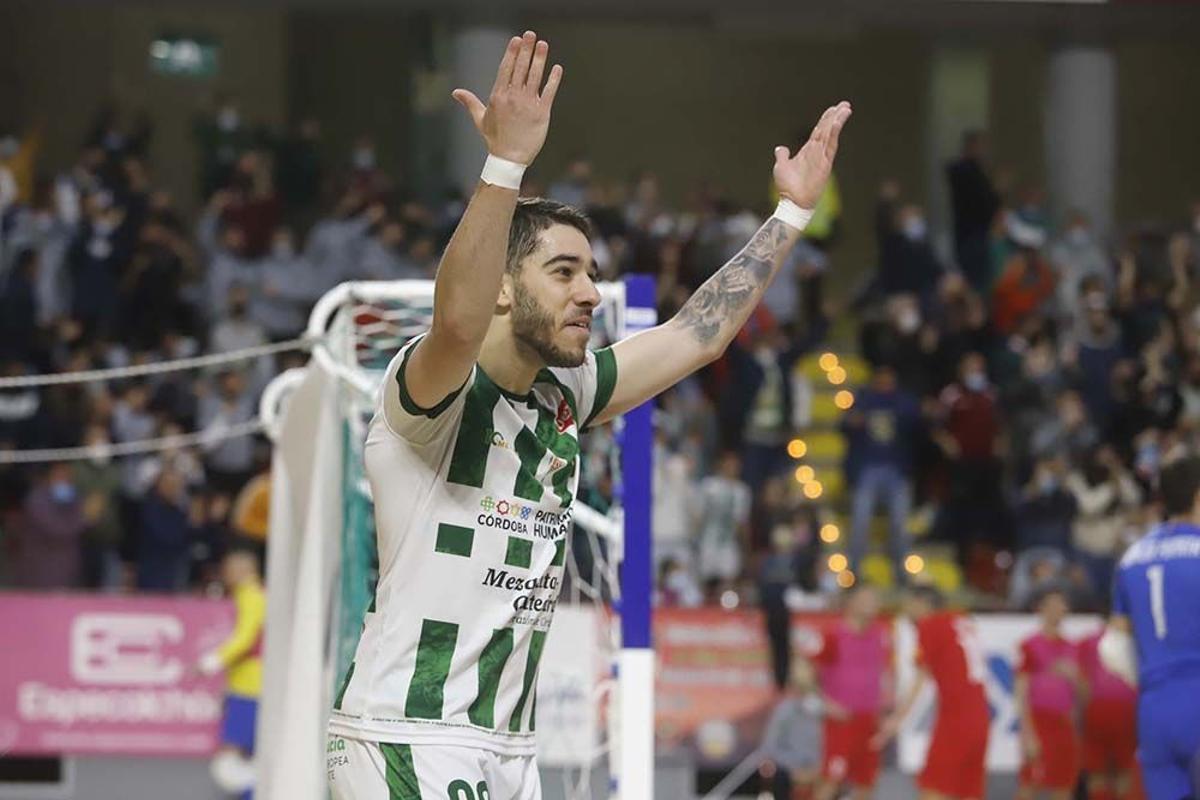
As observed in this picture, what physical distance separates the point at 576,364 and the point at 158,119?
73.1 feet

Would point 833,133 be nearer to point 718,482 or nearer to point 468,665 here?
point 468,665

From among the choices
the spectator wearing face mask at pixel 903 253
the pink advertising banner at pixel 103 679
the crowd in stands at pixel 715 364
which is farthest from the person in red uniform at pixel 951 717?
the spectator wearing face mask at pixel 903 253

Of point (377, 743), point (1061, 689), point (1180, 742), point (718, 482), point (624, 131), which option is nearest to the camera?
point (377, 743)

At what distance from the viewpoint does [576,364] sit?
4270 mm

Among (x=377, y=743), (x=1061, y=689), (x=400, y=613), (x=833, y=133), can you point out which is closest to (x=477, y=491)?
(x=400, y=613)

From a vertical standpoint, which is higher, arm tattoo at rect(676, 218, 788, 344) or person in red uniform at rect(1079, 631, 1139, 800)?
arm tattoo at rect(676, 218, 788, 344)

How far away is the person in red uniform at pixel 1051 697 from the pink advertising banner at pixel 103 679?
6.30 metres

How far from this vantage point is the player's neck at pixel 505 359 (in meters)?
4.31

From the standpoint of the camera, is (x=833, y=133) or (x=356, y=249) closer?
(x=833, y=133)

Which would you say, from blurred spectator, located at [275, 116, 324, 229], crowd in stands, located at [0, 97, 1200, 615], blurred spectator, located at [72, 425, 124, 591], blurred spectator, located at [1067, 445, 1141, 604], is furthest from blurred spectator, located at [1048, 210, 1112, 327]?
blurred spectator, located at [72, 425, 124, 591]

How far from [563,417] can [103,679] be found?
485 inches

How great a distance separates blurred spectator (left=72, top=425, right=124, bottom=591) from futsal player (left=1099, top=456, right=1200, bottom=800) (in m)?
11.0

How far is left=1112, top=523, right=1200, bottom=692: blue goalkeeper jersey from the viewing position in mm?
8258

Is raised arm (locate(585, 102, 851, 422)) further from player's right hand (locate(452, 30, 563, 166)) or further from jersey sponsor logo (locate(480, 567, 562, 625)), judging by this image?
player's right hand (locate(452, 30, 563, 166))
